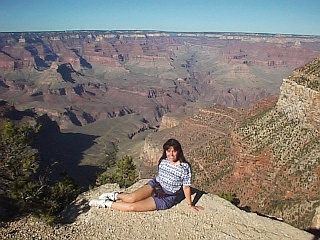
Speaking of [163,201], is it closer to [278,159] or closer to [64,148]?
[278,159]

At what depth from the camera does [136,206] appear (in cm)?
1611

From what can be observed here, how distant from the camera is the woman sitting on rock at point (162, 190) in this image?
15.6 meters

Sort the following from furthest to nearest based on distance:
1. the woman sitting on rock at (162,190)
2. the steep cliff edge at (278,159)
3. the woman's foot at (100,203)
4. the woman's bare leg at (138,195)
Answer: the steep cliff edge at (278,159), the woman's foot at (100,203), the woman's bare leg at (138,195), the woman sitting on rock at (162,190)

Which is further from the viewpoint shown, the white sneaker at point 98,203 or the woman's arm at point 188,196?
the white sneaker at point 98,203

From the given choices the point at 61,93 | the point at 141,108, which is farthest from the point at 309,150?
the point at 61,93

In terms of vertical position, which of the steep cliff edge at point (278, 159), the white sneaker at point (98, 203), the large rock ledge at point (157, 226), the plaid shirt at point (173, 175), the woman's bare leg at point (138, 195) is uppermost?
the plaid shirt at point (173, 175)

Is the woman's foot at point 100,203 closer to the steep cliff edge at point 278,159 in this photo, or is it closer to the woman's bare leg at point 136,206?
the woman's bare leg at point 136,206

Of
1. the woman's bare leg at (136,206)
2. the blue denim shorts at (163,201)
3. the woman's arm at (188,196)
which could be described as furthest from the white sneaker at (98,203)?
the woman's arm at (188,196)

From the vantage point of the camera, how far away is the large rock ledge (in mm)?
15227

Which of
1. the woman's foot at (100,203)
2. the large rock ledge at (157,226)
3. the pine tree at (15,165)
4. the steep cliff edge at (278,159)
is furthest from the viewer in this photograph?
the steep cliff edge at (278,159)

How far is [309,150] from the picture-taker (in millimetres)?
36031

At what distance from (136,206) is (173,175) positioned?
6.75 ft

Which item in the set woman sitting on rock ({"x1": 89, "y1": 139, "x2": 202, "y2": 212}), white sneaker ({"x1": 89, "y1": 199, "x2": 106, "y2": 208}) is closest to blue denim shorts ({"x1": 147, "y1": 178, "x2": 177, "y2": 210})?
woman sitting on rock ({"x1": 89, "y1": 139, "x2": 202, "y2": 212})

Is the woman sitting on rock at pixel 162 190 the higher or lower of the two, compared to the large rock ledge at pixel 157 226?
higher
